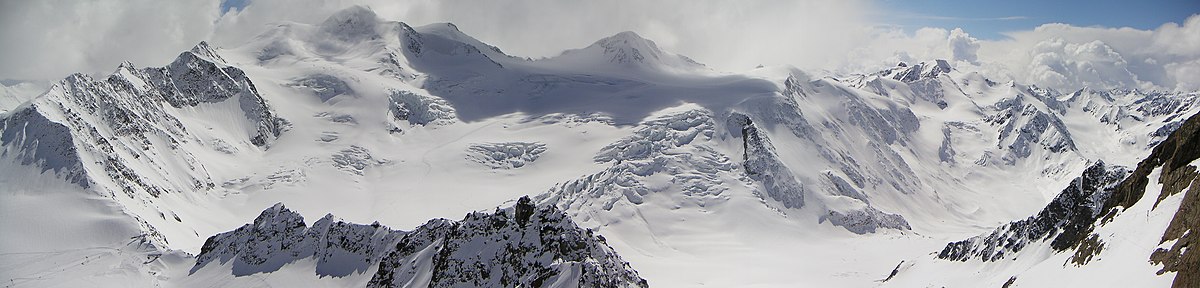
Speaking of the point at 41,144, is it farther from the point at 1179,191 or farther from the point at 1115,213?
the point at 1179,191

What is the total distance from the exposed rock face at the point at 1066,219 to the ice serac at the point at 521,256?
41.9 meters

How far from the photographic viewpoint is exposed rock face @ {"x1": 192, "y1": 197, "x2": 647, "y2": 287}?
6975cm

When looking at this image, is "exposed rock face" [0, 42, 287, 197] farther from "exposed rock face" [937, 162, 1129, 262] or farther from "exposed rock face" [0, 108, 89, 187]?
"exposed rock face" [937, 162, 1129, 262]

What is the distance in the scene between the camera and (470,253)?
2970 inches

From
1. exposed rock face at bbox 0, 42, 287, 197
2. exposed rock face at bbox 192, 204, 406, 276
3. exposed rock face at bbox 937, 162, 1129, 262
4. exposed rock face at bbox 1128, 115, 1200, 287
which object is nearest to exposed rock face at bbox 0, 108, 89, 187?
exposed rock face at bbox 0, 42, 287, 197

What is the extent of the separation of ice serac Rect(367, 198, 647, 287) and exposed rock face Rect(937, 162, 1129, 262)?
41.9 meters

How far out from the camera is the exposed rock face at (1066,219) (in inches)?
3059

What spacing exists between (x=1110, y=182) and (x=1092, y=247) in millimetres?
15824

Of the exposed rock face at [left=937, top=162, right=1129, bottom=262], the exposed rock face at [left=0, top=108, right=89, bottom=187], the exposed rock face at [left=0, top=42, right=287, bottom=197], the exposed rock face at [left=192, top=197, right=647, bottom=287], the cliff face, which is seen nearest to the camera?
the cliff face

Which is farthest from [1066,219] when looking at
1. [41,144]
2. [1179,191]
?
[41,144]

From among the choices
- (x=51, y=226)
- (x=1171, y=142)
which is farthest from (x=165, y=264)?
(x=1171, y=142)

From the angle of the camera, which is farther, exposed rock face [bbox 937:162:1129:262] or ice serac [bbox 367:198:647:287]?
exposed rock face [bbox 937:162:1129:262]

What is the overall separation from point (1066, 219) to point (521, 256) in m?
54.6

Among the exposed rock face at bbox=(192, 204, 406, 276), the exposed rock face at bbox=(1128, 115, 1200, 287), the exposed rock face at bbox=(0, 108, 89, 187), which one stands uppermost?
the exposed rock face at bbox=(0, 108, 89, 187)
